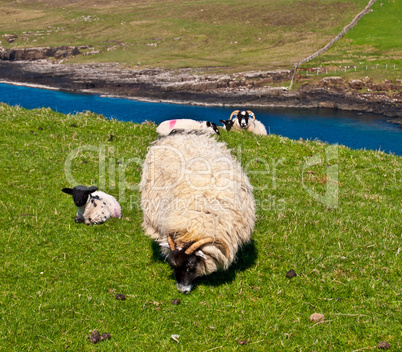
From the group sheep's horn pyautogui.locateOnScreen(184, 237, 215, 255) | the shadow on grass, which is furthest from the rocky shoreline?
sheep's horn pyautogui.locateOnScreen(184, 237, 215, 255)

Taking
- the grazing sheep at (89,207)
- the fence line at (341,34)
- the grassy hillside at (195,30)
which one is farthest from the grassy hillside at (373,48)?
the grazing sheep at (89,207)

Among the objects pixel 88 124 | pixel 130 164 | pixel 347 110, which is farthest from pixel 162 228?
pixel 347 110

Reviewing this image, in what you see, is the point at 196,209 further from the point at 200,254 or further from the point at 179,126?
the point at 179,126

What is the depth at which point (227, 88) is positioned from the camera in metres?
59.0

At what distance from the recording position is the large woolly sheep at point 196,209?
6.59m

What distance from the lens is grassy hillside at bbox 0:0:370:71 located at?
79.4 m

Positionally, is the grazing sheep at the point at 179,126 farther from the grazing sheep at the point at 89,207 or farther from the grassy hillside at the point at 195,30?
the grassy hillside at the point at 195,30

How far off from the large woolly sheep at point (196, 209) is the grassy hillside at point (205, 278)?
654mm

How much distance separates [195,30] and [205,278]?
100305 mm

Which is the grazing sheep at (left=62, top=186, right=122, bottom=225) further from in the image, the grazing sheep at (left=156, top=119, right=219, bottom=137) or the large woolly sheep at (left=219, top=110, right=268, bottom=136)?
the large woolly sheep at (left=219, top=110, right=268, bottom=136)

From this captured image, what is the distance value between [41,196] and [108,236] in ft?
9.33

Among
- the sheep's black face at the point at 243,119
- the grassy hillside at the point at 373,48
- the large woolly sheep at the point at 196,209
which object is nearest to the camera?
the large woolly sheep at the point at 196,209

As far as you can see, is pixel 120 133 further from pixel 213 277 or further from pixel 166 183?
pixel 213 277

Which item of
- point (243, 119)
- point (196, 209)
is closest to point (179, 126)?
point (243, 119)
